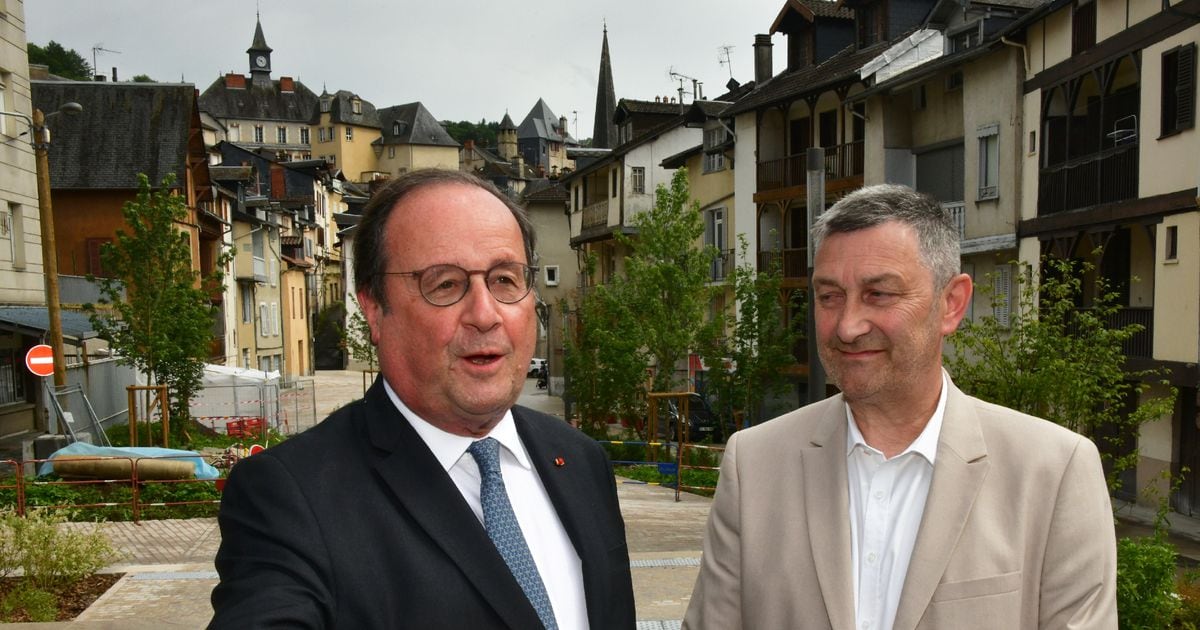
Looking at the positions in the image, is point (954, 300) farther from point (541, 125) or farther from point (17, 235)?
point (541, 125)

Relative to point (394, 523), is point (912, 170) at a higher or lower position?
higher

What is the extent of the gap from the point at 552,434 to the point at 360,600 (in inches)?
34.0

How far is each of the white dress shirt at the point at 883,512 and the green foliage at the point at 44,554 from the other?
9.28 m

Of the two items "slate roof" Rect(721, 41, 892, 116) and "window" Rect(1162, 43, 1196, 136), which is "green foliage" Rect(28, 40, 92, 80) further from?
"window" Rect(1162, 43, 1196, 136)

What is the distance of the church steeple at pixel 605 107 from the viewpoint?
8400cm

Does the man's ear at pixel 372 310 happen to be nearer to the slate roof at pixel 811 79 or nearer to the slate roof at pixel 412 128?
the slate roof at pixel 811 79

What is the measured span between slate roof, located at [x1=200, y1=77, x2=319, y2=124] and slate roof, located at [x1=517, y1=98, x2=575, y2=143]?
1281 inches

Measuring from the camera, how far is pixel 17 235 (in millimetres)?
25625

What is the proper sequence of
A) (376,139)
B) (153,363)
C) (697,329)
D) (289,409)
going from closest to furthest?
(153,363) < (697,329) < (289,409) < (376,139)

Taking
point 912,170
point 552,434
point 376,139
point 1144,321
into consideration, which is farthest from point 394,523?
point 376,139

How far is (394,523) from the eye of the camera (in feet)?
7.28

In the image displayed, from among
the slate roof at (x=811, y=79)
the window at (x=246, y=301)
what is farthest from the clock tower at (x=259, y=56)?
the slate roof at (x=811, y=79)

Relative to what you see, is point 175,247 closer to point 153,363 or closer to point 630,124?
point 153,363

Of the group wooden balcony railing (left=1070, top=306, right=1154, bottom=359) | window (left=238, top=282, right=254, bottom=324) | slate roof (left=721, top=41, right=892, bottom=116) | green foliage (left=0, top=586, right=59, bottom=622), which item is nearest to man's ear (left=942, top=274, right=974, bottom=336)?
green foliage (left=0, top=586, right=59, bottom=622)
